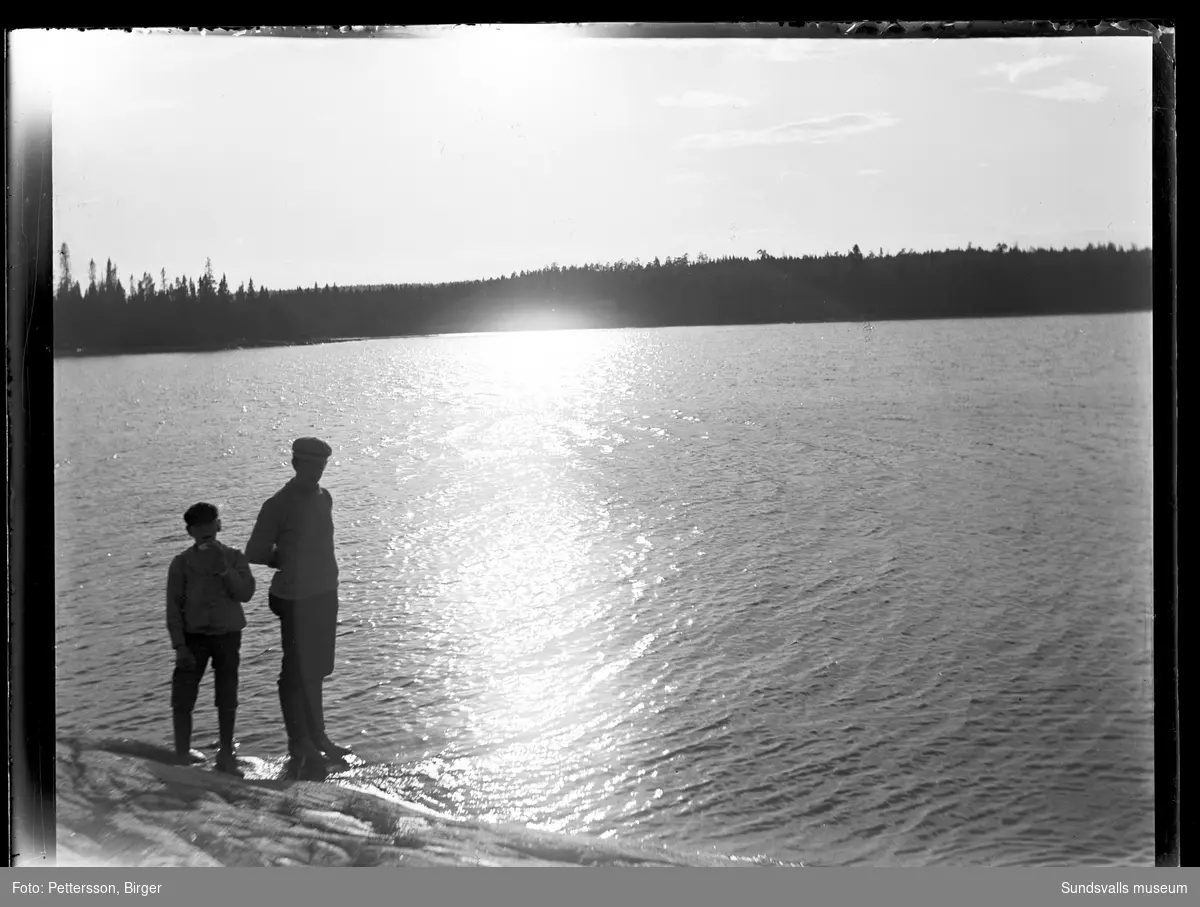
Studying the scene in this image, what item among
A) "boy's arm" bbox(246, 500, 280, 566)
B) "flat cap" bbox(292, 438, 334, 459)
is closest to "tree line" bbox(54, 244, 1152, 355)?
"flat cap" bbox(292, 438, 334, 459)

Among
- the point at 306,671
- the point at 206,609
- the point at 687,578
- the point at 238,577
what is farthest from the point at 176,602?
the point at 687,578

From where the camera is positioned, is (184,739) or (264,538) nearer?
(264,538)

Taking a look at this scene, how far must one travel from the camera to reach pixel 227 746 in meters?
3.49

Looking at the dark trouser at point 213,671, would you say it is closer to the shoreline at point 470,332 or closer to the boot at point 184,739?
Result: the boot at point 184,739

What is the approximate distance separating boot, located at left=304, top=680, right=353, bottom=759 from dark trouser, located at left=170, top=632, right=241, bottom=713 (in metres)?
0.25

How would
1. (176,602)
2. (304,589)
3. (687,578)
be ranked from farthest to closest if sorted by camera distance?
(687,578), (304,589), (176,602)

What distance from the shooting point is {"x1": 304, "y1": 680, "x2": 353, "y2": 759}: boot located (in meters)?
3.54

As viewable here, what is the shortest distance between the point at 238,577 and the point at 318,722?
1.99ft

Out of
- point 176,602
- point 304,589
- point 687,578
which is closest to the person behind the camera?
point 176,602

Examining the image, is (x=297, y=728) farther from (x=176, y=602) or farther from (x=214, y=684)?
(x=176, y=602)

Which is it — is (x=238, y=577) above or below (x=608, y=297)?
below

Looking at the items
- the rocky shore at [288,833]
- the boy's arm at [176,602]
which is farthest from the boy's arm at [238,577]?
the rocky shore at [288,833]

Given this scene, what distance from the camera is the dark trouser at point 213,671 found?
133 inches

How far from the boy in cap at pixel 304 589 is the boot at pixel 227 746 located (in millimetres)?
178
